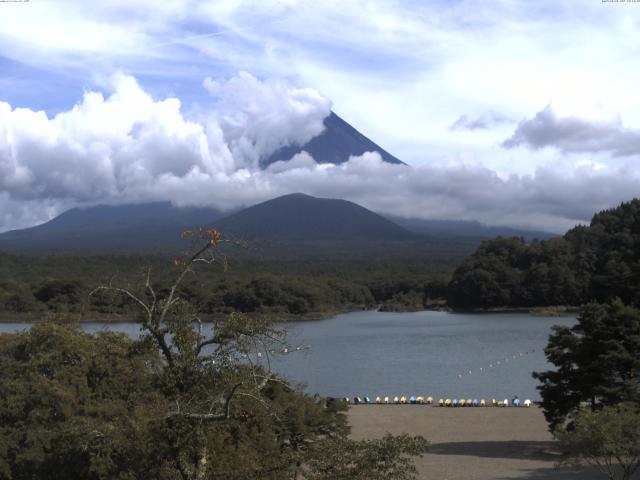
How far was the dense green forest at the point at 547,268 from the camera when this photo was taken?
63.2m

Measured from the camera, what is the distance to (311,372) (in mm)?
31844

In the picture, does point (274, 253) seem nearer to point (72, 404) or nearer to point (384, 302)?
point (384, 302)

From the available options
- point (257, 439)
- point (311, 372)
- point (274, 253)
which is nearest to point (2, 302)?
point (311, 372)

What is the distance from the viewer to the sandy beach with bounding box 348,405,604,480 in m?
14.2

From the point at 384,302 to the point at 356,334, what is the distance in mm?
28369

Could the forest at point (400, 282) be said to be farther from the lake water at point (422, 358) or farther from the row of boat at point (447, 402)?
the row of boat at point (447, 402)

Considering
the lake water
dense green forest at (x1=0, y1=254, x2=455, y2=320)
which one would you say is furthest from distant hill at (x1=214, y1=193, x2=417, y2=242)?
the lake water

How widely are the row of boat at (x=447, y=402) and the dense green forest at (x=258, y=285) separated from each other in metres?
19.8

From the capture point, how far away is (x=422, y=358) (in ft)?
116

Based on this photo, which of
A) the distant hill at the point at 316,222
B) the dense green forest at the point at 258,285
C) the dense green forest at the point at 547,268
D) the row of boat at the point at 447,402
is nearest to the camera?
the row of boat at the point at 447,402

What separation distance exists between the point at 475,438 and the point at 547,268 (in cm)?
4826

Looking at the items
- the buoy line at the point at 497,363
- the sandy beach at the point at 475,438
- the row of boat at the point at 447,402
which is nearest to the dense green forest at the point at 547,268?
the buoy line at the point at 497,363

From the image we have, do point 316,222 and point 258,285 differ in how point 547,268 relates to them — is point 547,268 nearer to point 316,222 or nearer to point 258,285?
point 258,285

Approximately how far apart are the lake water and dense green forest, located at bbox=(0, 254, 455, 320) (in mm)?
4212
